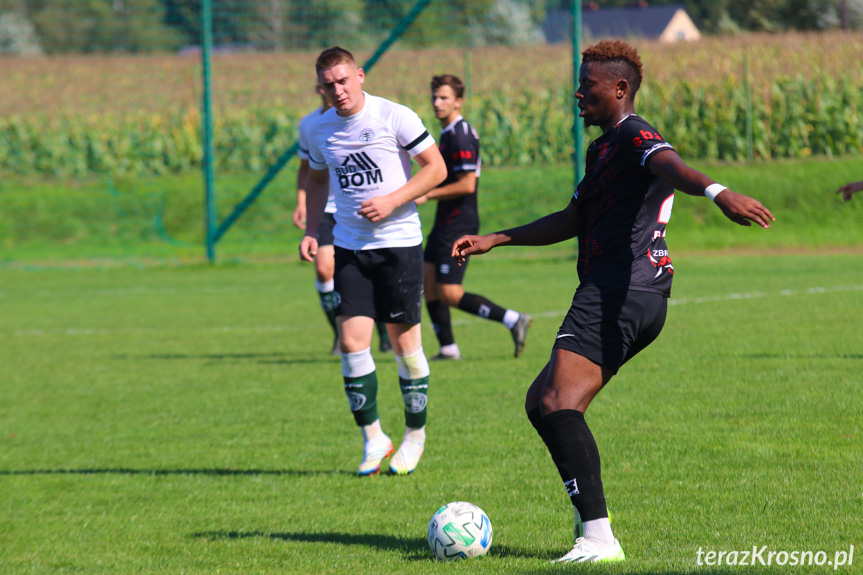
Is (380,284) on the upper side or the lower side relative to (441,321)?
upper

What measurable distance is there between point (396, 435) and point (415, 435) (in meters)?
0.70

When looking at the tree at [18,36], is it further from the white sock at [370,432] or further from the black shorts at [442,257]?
the white sock at [370,432]

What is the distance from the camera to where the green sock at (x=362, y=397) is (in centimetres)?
569

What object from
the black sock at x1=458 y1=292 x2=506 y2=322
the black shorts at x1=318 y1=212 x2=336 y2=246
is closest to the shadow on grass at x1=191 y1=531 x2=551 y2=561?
the black shorts at x1=318 y1=212 x2=336 y2=246

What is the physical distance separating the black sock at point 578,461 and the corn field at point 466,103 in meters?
14.7

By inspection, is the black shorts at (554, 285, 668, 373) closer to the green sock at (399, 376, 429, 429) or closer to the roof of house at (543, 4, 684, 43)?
the green sock at (399, 376, 429, 429)

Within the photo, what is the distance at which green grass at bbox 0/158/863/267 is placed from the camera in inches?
776

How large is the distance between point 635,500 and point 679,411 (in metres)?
1.88

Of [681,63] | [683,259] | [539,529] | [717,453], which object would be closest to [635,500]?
[539,529]

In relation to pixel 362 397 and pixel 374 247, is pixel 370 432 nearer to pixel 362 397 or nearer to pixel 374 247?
pixel 362 397

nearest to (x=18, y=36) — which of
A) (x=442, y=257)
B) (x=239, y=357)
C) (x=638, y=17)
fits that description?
(x=239, y=357)

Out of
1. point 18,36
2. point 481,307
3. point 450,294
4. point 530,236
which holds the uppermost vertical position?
point 18,36

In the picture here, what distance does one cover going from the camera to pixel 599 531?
3.76 meters

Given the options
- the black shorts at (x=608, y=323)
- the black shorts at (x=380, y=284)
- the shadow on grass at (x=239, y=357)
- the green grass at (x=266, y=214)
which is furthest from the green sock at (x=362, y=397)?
the green grass at (x=266, y=214)
